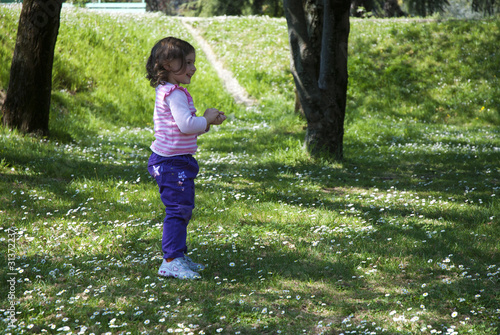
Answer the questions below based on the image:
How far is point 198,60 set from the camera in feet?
65.6

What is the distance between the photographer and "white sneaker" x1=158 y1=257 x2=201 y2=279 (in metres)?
4.24

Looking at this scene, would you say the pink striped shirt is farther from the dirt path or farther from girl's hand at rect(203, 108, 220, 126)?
the dirt path

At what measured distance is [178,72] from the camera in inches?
165

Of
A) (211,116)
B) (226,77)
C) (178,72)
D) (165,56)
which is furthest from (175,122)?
(226,77)

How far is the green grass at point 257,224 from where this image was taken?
3.58 metres

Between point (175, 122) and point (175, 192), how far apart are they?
65cm

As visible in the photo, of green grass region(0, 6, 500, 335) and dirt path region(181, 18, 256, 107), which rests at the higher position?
dirt path region(181, 18, 256, 107)

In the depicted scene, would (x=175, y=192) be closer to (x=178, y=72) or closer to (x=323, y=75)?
(x=178, y=72)

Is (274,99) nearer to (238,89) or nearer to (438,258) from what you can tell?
(238,89)

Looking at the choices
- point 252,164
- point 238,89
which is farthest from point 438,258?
point 238,89

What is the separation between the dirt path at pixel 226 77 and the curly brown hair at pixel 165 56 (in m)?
12.7

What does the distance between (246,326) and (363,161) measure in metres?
6.97

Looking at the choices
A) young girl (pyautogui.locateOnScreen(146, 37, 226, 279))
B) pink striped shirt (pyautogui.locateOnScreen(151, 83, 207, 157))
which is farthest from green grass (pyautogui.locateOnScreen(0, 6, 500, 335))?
pink striped shirt (pyautogui.locateOnScreen(151, 83, 207, 157))

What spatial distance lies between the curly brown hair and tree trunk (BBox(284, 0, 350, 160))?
17.3 ft
